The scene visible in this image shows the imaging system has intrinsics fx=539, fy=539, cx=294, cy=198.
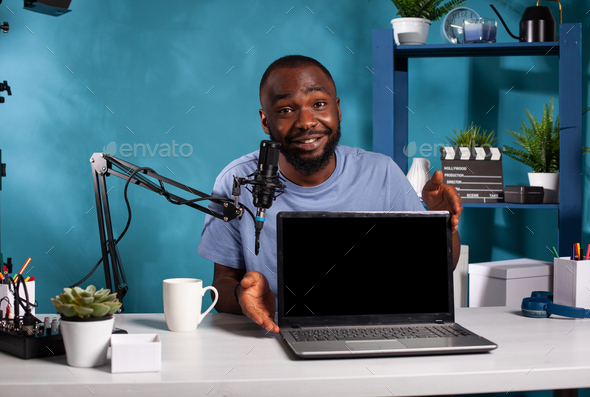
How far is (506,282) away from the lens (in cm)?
187

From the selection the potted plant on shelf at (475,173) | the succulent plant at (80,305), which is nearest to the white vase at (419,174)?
the potted plant on shelf at (475,173)

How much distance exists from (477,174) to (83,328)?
1785mm

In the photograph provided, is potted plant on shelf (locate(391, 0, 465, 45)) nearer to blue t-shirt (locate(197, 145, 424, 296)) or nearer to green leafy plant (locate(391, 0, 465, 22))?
green leafy plant (locate(391, 0, 465, 22))

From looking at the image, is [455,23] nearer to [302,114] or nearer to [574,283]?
[302,114]

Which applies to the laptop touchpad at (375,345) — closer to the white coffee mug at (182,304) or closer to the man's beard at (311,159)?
the white coffee mug at (182,304)

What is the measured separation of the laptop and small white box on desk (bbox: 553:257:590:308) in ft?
1.12

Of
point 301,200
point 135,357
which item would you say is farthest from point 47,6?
point 135,357

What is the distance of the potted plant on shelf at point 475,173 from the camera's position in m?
2.24

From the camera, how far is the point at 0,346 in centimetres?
95

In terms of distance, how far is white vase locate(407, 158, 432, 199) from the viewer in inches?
89.6

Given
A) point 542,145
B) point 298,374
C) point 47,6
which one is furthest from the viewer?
point 542,145

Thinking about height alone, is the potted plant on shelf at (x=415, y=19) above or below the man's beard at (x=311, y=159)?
above

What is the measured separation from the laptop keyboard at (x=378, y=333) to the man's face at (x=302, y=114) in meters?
0.64

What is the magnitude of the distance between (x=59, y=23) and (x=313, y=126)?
178cm
